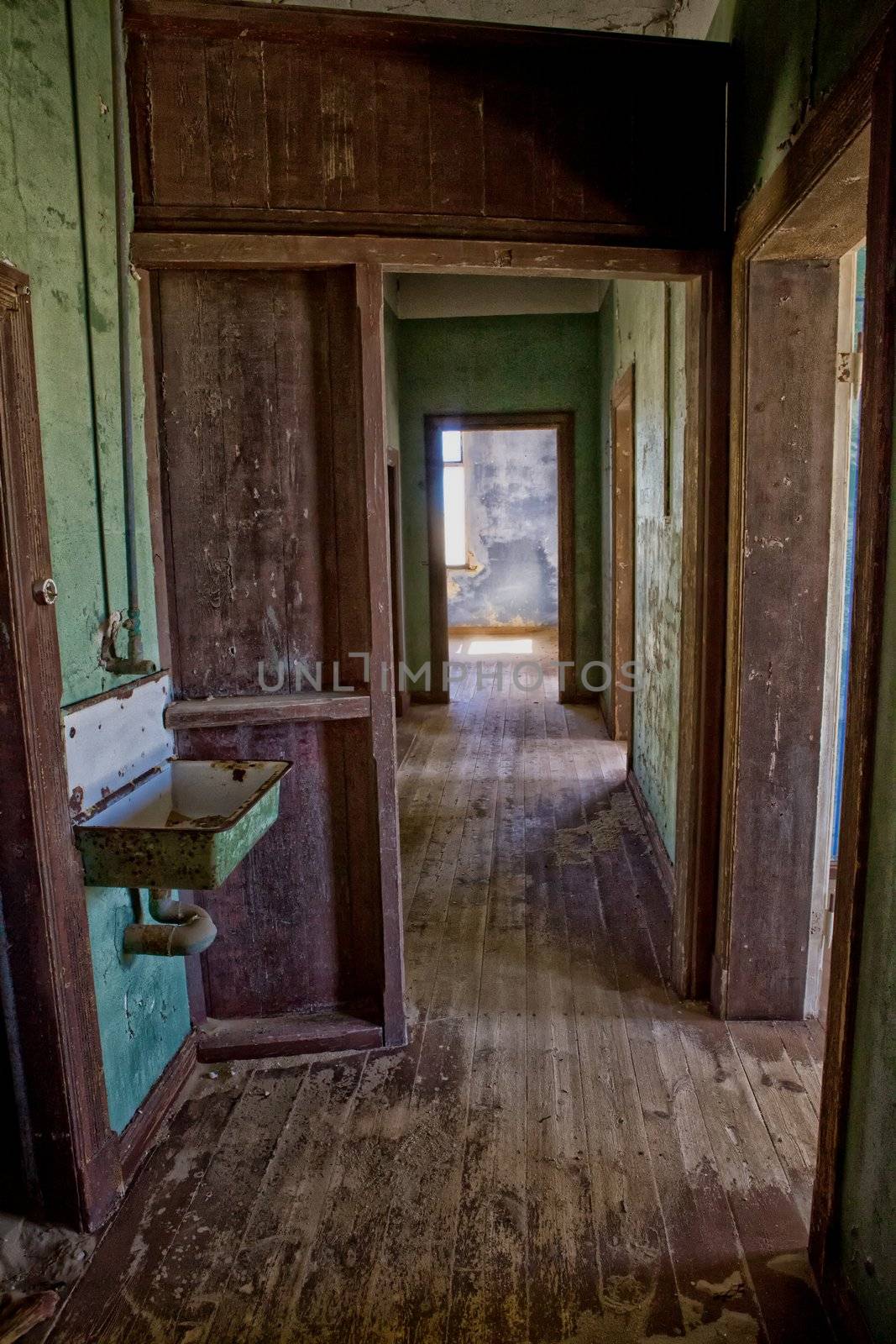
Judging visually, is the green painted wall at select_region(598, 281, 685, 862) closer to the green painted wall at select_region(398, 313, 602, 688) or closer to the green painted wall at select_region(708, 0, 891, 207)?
the green painted wall at select_region(708, 0, 891, 207)

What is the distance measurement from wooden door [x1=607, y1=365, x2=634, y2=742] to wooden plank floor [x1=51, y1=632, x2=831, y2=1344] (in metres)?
2.47

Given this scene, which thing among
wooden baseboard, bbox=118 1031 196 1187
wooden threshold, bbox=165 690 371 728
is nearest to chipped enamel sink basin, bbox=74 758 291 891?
wooden threshold, bbox=165 690 371 728

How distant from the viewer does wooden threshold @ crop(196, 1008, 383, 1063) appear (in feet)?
8.20

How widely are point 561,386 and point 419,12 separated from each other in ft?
13.4

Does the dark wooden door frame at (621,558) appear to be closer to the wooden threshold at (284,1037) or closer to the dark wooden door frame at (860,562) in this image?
the wooden threshold at (284,1037)

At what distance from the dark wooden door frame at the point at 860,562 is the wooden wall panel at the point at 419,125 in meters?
0.57

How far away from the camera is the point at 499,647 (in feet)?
33.4

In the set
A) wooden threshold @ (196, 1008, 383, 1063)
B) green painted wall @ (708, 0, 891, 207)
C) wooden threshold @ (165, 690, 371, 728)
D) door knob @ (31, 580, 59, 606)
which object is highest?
green painted wall @ (708, 0, 891, 207)

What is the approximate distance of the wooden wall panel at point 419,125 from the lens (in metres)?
2.17

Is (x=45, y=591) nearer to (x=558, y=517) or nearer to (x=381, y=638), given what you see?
(x=381, y=638)

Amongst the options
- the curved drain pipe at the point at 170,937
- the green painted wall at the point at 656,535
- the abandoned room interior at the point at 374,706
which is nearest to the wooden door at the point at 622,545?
the green painted wall at the point at 656,535

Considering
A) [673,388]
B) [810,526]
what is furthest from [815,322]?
[673,388]

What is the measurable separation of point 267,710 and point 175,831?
1.92 feet

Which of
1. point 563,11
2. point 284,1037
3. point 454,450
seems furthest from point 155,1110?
point 454,450
